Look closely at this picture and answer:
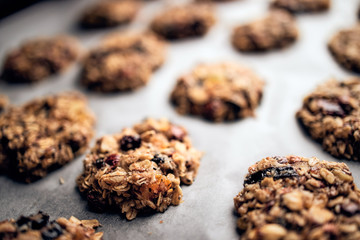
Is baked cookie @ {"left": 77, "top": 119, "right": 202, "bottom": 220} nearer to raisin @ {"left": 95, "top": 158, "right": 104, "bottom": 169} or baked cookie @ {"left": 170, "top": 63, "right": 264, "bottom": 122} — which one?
raisin @ {"left": 95, "top": 158, "right": 104, "bottom": 169}

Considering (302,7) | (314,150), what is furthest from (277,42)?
(314,150)

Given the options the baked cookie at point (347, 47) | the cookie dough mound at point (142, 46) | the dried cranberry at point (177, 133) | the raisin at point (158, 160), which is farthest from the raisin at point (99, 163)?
the baked cookie at point (347, 47)

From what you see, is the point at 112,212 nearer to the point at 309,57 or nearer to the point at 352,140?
the point at 352,140

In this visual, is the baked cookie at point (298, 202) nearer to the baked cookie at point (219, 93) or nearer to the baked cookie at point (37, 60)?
the baked cookie at point (219, 93)

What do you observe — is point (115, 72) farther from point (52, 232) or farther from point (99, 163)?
point (52, 232)

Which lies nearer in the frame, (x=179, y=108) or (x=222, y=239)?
(x=222, y=239)

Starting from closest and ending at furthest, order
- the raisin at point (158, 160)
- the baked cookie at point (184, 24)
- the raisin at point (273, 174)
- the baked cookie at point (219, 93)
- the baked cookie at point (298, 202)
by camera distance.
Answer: the baked cookie at point (298, 202), the raisin at point (273, 174), the raisin at point (158, 160), the baked cookie at point (219, 93), the baked cookie at point (184, 24)
